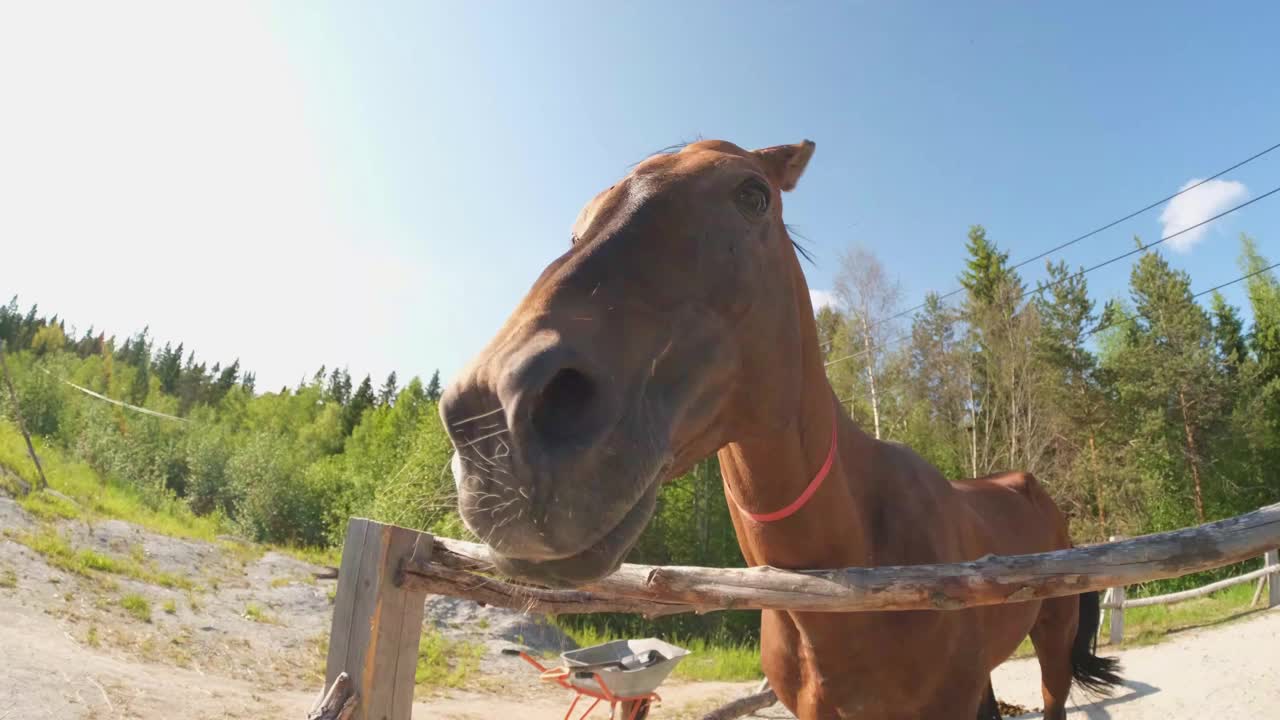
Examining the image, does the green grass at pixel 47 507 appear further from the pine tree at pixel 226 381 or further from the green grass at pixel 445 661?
the pine tree at pixel 226 381

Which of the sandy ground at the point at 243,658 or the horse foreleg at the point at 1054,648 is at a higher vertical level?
the horse foreleg at the point at 1054,648

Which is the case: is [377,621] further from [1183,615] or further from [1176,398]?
[1176,398]

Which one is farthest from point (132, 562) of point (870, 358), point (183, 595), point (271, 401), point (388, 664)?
point (271, 401)

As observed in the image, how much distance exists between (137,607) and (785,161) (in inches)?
509

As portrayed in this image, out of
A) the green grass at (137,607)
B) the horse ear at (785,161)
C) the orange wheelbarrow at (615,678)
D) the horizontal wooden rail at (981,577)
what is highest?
the horse ear at (785,161)

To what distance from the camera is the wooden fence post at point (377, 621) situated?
2.11m

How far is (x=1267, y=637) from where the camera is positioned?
870 cm

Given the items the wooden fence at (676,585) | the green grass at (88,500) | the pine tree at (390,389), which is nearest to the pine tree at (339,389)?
the pine tree at (390,389)

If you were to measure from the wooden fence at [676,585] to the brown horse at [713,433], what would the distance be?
230 mm

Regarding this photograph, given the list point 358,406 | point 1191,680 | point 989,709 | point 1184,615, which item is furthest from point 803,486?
point 358,406

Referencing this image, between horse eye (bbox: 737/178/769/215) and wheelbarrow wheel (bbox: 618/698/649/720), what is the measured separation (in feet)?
12.6

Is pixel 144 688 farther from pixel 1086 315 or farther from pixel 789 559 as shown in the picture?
pixel 1086 315

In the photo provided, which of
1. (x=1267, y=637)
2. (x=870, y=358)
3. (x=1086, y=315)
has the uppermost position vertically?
(x=1086, y=315)

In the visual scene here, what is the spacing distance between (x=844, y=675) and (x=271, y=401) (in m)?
64.8
